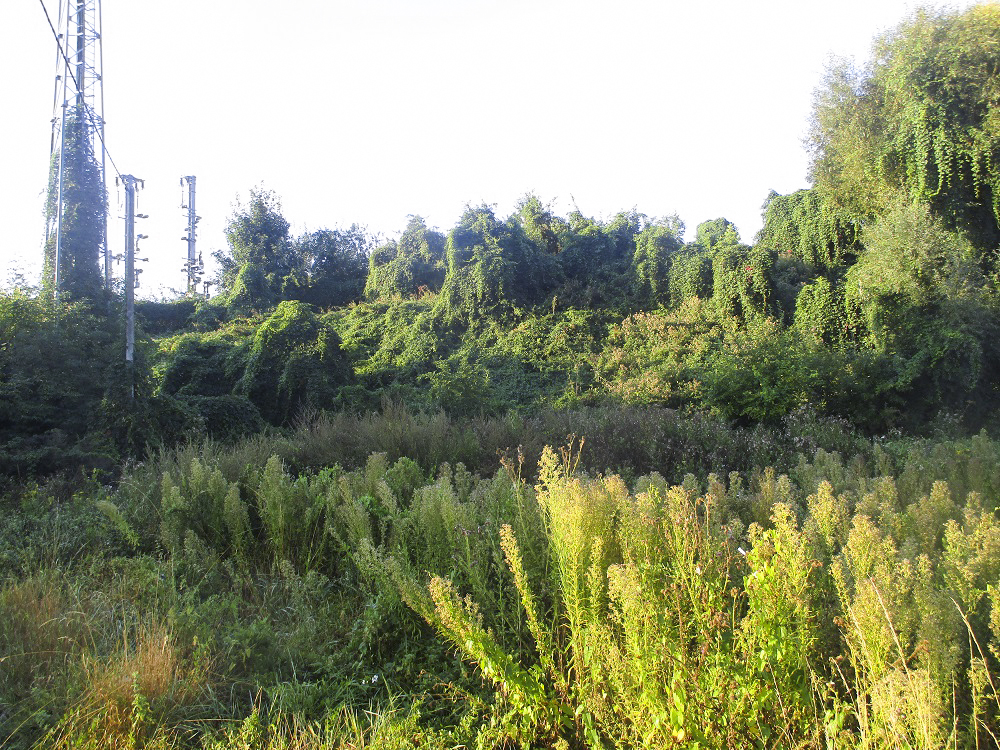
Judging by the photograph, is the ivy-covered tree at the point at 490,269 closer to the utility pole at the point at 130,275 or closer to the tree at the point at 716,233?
the tree at the point at 716,233

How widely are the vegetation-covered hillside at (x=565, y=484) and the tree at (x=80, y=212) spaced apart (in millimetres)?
130

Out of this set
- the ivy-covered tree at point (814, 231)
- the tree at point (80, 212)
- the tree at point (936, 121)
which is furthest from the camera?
the ivy-covered tree at point (814, 231)

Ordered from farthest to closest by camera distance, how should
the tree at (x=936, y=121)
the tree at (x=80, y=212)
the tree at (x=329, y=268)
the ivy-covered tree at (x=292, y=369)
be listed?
the tree at (x=329, y=268), the ivy-covered tree at (x=292, y=369), the tree at (x=80, y=212), the tree at (x=936, y=121)

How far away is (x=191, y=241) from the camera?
108 feet

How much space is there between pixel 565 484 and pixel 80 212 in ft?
52.6

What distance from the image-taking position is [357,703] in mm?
2977

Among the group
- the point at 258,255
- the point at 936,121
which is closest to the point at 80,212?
the point at 258,255

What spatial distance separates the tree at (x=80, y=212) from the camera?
1373 centimetres

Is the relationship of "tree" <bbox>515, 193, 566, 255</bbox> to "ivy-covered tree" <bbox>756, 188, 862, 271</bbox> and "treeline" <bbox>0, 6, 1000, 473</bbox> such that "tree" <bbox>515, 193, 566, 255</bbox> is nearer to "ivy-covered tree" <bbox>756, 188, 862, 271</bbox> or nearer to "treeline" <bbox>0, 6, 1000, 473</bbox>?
"treeline" <bbox>0, 6, 1000, 473</bbox>

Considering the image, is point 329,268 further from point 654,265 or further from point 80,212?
point 654,265

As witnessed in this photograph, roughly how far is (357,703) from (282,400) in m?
12.7

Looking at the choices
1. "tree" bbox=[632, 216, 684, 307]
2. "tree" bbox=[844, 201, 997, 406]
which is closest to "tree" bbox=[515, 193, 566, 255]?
"tree" bbox=[632, 216, 684, 307]

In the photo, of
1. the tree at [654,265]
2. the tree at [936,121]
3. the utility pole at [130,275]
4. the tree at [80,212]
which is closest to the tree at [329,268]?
the tree at [80,212]

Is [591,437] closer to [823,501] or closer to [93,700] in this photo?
[823,501]
